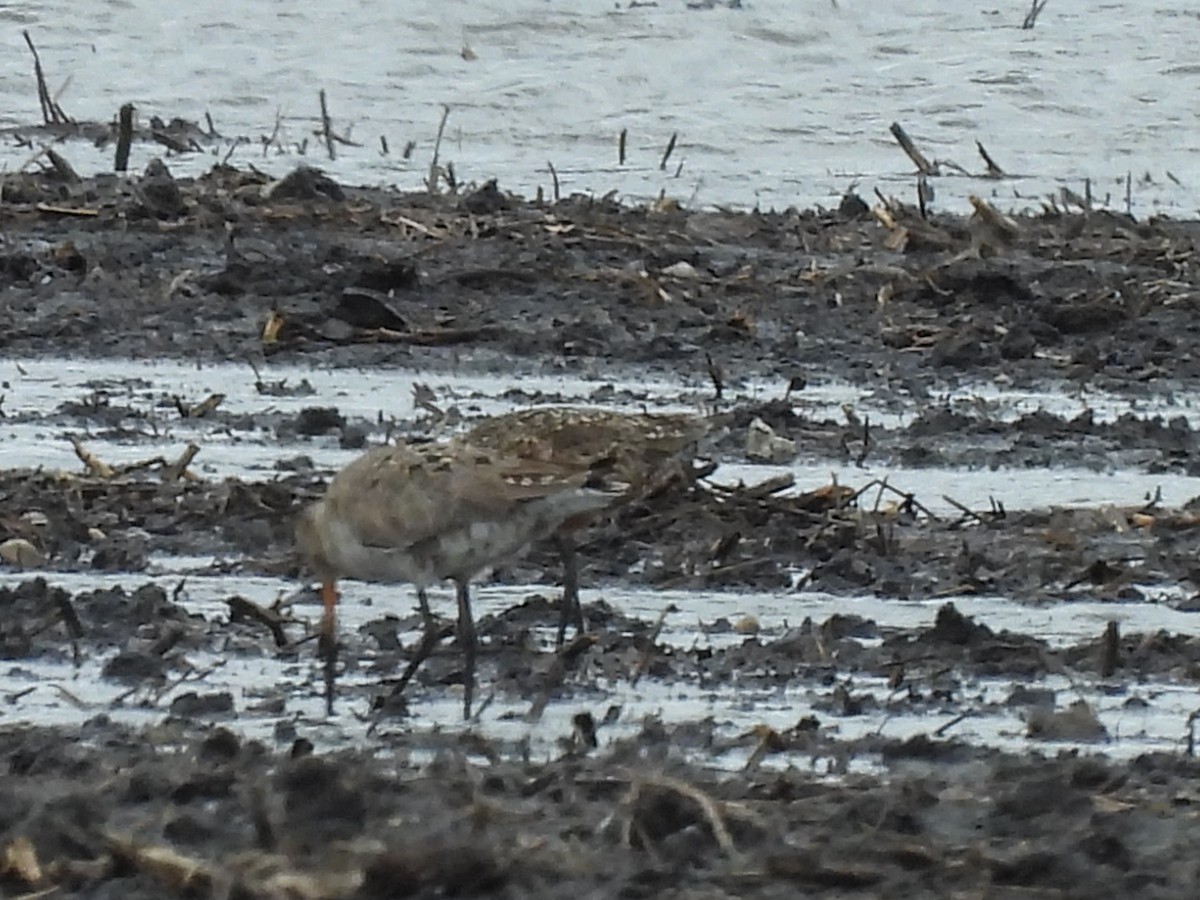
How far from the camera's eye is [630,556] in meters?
7.25

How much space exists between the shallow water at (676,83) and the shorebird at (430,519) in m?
11.7

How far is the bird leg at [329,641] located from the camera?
18.4 feet

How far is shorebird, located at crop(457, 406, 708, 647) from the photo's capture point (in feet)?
21.0

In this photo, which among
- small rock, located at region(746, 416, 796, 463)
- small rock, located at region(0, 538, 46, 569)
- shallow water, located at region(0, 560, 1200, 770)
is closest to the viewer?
shallow water, located at region(0, 560, 1200, 770)

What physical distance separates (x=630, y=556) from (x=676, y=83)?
1762cm

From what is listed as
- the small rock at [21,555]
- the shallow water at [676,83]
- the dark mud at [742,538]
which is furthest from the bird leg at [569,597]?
the shallow water at [676,83]

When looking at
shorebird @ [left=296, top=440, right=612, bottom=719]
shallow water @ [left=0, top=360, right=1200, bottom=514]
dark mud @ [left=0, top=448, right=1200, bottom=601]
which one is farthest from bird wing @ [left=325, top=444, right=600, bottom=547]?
shallow water @ [left=0, top=360, right=1200, bottom=514]

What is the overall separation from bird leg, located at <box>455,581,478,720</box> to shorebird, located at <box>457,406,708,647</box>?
0.31 meters

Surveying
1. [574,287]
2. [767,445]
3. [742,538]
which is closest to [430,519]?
[742,538]

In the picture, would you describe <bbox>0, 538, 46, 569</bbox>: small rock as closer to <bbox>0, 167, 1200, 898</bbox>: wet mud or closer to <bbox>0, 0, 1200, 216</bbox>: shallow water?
<bbox>0, 167, 1200, 898</bbox>: wet mud

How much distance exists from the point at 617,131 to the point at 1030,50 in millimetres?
5452

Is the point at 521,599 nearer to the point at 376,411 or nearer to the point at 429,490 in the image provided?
the point at 429,490

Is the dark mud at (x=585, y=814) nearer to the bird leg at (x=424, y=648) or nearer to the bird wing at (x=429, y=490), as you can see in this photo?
the bird leg at (x=424, y=648)

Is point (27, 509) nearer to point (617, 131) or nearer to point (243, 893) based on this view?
point (243, 893)
